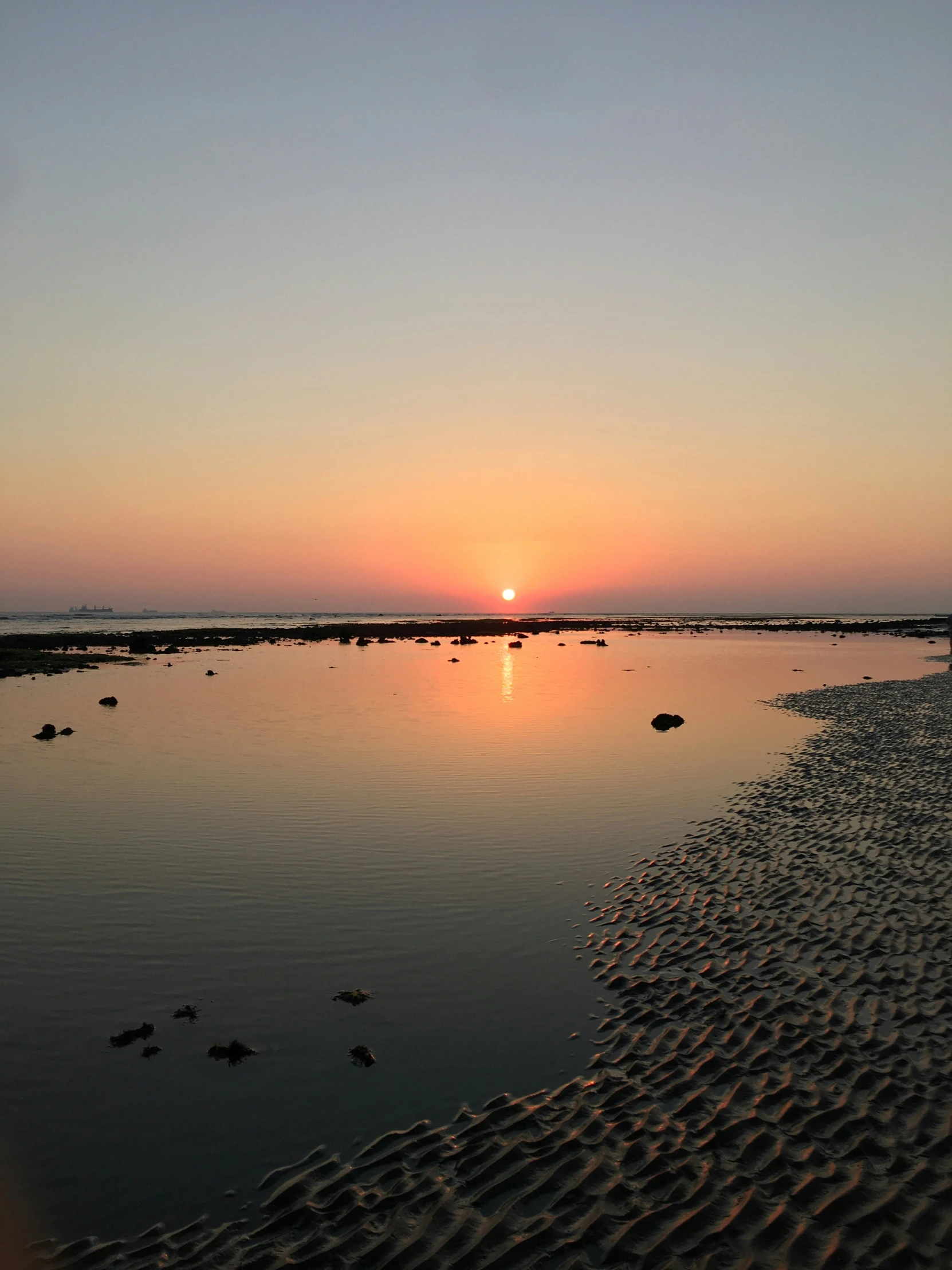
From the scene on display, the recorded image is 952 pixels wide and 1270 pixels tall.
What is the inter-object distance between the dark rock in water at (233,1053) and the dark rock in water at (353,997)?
1.58 m

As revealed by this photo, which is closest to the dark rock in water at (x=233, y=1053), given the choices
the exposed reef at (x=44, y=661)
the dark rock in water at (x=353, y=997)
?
the dark rock in water at (x=353, y=997)

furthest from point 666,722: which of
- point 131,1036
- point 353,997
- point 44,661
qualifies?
point 44,661

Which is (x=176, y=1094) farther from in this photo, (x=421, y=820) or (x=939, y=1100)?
(x=421, y=820)

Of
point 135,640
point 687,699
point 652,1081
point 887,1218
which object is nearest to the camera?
point 887,1218

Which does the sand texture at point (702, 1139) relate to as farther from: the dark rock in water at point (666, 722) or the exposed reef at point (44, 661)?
the exposed reef at point (44, 661)

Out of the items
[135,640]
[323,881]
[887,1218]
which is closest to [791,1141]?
[887,1218]

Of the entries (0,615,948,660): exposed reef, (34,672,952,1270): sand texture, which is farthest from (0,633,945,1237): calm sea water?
(0,615,948,660): exposed reef

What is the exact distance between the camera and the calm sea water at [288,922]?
862 centimetres

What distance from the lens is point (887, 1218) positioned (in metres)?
7.11

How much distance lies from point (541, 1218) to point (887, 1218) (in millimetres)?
3040

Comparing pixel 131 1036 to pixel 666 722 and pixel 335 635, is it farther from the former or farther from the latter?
pixel 335 635

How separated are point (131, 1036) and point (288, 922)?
3979 millimetres

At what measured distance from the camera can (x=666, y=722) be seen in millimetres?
36938

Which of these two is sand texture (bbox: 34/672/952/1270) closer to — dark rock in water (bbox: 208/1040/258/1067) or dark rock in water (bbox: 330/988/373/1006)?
dark rock in water (bbox: 208/1040/258/1067)
